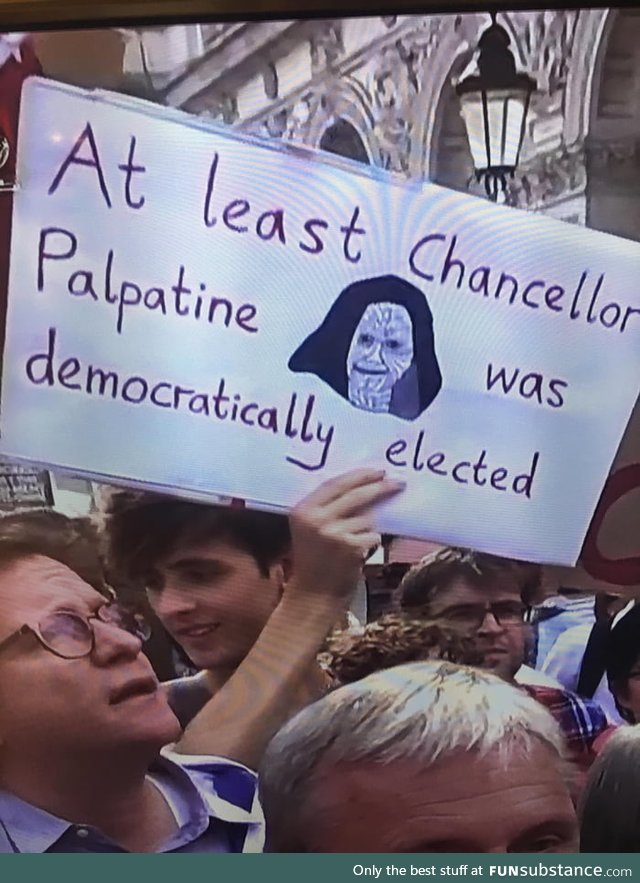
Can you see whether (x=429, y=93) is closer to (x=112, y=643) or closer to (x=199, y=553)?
(x=199, y=553)

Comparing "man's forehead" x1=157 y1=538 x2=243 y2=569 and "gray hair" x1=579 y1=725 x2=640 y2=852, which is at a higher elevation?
"man's forehead" x1=157 y1=538 x2=243 y2=569

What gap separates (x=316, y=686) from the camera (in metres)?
1.13

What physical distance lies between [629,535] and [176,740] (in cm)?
56

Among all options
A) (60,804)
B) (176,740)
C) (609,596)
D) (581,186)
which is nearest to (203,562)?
(176,740)

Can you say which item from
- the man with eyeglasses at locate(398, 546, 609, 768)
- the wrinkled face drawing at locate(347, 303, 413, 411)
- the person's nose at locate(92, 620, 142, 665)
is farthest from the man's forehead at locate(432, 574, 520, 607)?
the person's nose at locate(92, 620, 142, 665)

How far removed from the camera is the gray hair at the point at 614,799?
3.71 feet

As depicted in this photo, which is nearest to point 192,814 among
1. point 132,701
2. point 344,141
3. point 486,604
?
point 132,701

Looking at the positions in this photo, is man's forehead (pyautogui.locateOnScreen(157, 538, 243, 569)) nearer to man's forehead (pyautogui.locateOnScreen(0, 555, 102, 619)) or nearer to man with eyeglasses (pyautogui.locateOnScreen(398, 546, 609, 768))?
man's forehead (pyautogui.locateOnScreen(0, 555, 102, 619))

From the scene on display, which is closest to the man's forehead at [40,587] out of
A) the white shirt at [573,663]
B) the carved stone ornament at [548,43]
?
the white shirt at [573,663]

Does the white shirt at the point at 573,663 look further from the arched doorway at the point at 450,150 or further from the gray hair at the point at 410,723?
the arched doorway at the point at 450,150

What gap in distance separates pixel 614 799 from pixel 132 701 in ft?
1.82

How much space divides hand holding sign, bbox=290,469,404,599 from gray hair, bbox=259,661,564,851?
120 millimetres

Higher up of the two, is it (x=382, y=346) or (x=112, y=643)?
(x=382, y=346)

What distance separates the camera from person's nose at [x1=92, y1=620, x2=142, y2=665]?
1.14 meters
